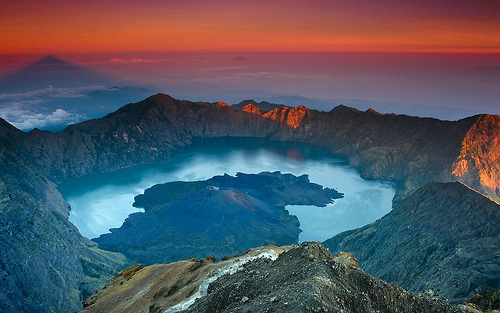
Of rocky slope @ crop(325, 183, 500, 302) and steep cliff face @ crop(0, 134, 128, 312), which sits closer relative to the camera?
rocky slope @ crop(325, 183, 500, 302)

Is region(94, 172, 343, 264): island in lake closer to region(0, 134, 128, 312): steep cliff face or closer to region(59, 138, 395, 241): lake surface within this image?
region(59, 138, 395, 241): lake surface

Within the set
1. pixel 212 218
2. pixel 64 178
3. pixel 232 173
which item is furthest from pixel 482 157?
pixel 64 178

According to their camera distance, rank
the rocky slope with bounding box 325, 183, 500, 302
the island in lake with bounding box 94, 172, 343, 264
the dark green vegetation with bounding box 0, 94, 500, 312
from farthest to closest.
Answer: the island in lake with bounding box 94, 172, 343, 264 < the dark green vegetation with bounding box 0, 94, 500, 312 < the rocky slope with bounding box 325, 183, 500, 302

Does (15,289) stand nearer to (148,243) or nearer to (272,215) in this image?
(148,243)

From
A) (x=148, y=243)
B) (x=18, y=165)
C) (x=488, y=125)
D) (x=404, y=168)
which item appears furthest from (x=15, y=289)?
(x=488, y=125)

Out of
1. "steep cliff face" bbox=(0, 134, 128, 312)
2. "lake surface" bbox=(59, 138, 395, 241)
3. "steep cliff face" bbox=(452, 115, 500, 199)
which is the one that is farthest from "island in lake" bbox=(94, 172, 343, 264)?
"steep cliff face" bbox=(452, 115, 500, 199)

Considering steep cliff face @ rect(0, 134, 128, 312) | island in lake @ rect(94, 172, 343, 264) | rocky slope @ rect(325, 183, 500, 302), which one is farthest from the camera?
island in lake @ rect(94, 172, 343, 264)

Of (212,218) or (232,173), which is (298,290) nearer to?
(212,218)

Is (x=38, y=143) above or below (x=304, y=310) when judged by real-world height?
below
